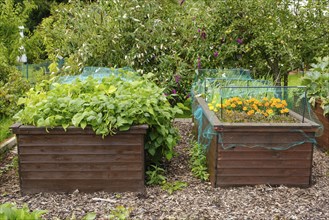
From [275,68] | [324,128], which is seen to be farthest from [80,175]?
[275,68]

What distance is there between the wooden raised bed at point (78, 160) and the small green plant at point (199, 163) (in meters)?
0.72

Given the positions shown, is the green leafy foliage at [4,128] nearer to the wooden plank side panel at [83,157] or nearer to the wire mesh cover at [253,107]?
the wooden plank side panel at [83,157]

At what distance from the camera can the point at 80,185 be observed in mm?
3770

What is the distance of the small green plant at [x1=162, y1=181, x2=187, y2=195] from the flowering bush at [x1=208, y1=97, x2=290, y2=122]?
31.3 inches

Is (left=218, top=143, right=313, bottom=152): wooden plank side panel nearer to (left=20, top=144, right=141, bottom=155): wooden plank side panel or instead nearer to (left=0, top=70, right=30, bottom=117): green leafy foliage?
(left=20, top=144, right=141, bottom=155): wooden plank side panel

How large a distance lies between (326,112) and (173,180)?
7.75ft

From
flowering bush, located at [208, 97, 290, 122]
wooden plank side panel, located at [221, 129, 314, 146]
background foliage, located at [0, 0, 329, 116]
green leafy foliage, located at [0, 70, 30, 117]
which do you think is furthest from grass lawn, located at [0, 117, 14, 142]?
wooden plank side panel, located at [221, 129, 314, 146]

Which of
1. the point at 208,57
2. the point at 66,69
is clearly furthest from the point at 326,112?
the point at 66,69

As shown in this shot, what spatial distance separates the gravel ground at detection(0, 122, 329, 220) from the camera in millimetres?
3367

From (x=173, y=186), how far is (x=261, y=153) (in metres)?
0.92

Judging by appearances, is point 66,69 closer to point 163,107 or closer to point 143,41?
point 143,41

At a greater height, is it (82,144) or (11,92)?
(11,92)

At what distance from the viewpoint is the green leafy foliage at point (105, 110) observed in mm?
3604

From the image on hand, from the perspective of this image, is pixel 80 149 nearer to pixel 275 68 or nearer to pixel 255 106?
pixel 255 106
